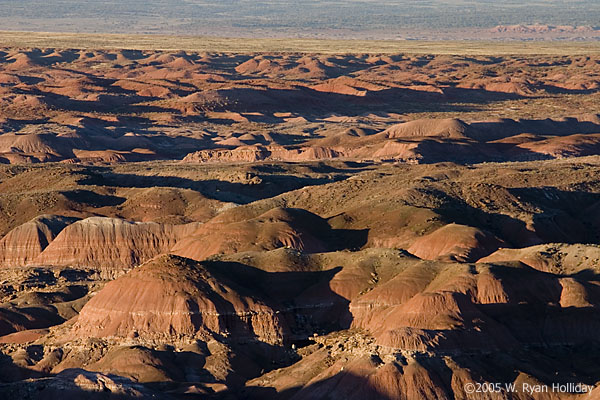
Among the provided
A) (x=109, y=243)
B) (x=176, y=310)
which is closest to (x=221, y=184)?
(x=109, y=243)

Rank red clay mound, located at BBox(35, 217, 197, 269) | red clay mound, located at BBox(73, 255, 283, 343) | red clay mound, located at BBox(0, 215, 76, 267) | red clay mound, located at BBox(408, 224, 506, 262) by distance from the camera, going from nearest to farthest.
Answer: red clay mound, located at BBox(73, 255, 283, 343) → red clay mound, located at BBox(408, 224, 506, 262) → red clay mound, located at BBox(35, 217, 197, 269) → red clay mound, located at BBox(0, 215, 76, 267)

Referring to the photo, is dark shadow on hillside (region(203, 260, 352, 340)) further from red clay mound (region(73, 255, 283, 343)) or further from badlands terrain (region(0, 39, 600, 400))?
red clay mound (region(73, 255, 283, 343))

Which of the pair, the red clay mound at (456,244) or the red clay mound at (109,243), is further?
the red clay mound at (109,243)

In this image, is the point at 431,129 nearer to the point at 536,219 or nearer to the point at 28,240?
the point at 536,219

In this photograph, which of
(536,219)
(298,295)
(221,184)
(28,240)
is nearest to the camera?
(298,295)

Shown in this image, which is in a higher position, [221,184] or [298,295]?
[298,295]

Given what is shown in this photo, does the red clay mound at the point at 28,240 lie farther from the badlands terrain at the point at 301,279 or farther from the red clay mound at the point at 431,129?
the red clay mound at the point at 431,129

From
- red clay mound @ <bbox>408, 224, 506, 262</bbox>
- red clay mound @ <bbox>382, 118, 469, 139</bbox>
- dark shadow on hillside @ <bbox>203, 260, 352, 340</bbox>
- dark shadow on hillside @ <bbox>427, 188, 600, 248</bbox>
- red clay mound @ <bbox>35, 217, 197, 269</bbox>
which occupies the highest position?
dark shadow on hillside @ <bbox>203, 260, 352, 340</bbox>

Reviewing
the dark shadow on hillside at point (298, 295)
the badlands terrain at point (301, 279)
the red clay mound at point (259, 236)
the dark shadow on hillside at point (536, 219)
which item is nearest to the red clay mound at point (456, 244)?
the badlands terrain at point (301, 279)

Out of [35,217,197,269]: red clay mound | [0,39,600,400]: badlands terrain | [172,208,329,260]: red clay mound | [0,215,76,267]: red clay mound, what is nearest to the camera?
[0,39,600,400]: badlands terrain

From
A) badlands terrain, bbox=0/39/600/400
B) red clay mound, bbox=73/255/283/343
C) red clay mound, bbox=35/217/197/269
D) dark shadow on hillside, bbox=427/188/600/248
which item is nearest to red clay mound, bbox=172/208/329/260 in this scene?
badlands terrain, bbox=0/39/600/400

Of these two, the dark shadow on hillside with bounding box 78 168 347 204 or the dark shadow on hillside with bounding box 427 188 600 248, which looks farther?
the dark shadow on hillside with bounding box 78 168 347 204
